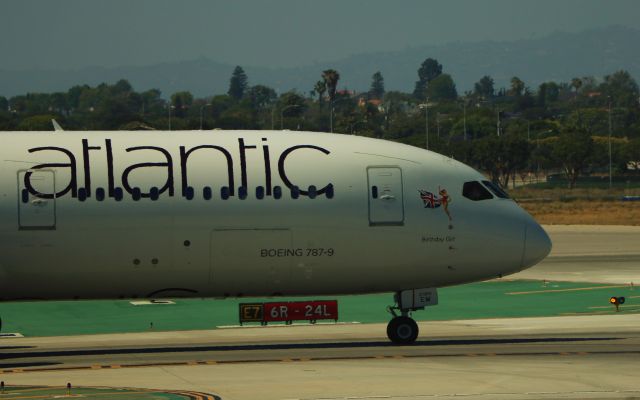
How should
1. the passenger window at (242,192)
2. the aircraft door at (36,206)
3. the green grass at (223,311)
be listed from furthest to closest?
the green grass at (223,311), the passenger window at (242,192), the aircraft door at (36,206)

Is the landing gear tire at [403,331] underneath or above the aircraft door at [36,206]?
underneath

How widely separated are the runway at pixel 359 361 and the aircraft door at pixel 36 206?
3.71 meters

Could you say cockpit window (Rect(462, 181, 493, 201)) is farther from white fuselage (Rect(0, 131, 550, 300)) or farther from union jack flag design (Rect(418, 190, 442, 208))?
union jack flag design (Rect(418, 190, 442, 208))

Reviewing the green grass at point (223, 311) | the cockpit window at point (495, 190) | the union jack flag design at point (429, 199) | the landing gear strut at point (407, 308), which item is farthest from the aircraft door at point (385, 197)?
the green grass at point (223, 311)

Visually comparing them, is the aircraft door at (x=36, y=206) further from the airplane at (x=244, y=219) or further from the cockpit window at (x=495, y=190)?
the cockpit window at (x=495, y=190)

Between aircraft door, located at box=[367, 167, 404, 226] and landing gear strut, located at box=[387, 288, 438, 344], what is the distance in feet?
7.63

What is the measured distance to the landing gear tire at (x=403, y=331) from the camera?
37156 millimetres

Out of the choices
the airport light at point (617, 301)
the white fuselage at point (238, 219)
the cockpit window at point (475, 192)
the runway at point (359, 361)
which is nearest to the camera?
the runway at point (359, 361)

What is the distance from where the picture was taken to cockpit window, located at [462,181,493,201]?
3681 centimetres

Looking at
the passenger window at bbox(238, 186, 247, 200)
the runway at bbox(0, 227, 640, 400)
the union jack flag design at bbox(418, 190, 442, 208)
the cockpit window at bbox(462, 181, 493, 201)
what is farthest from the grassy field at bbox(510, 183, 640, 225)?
the passenger window at bbox(238, 186, 247, 200)

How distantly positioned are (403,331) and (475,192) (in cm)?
446

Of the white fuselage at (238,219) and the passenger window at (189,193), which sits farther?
the passenger window at (189,193)

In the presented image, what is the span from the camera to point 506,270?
121ft

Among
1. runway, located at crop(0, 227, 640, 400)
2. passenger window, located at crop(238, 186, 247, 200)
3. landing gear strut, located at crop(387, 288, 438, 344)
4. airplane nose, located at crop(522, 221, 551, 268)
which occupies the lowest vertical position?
runway, located at crop(0, 227, 640, 400)
